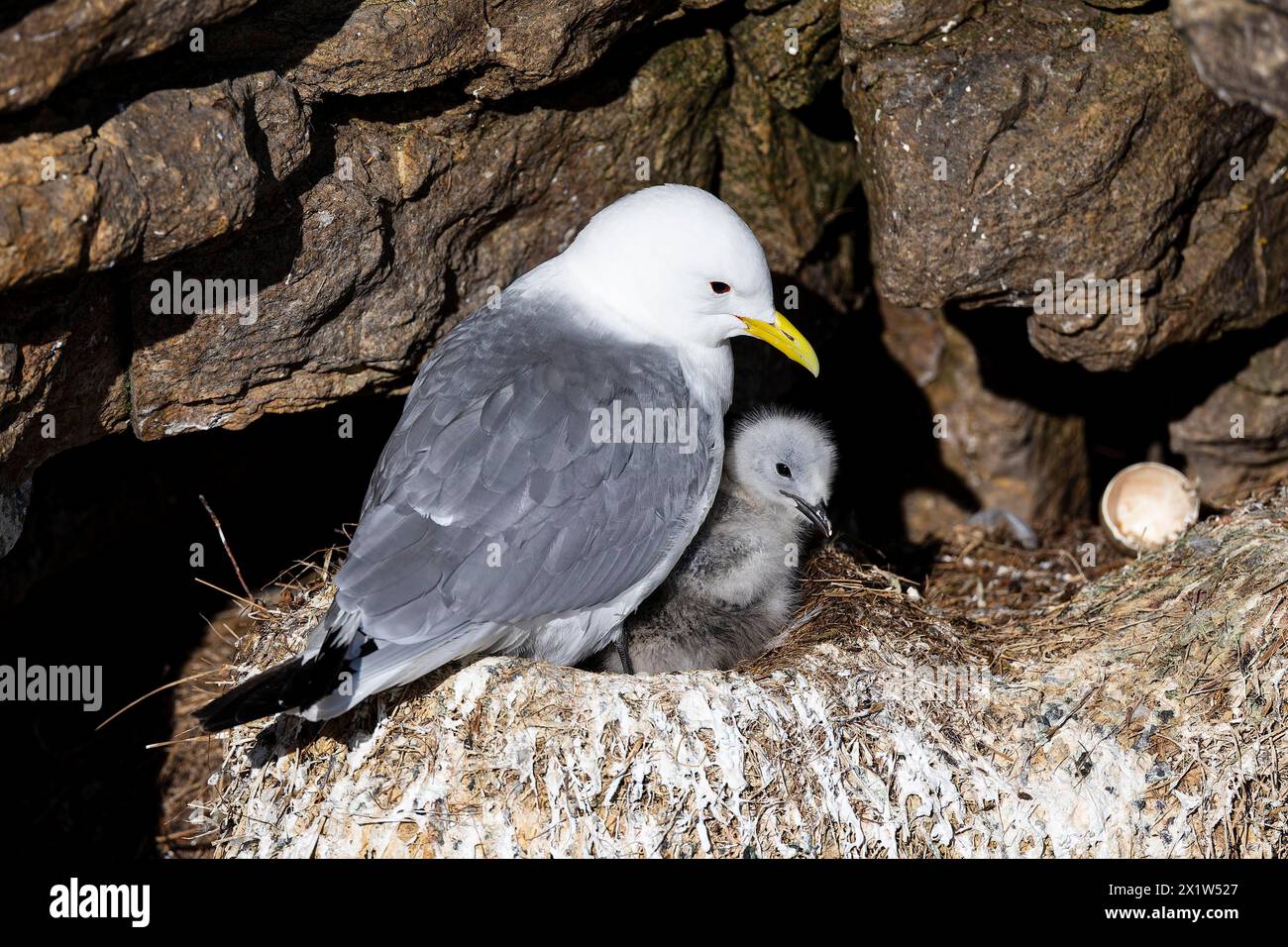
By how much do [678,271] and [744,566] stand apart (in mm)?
926

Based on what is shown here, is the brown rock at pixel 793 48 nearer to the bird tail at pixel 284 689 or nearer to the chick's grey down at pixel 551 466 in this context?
the chick's grey down at pixel 551 466

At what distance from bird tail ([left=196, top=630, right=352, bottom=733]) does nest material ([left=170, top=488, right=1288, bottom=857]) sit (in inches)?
14.1

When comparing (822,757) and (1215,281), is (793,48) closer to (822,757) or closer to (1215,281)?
(1215,281)

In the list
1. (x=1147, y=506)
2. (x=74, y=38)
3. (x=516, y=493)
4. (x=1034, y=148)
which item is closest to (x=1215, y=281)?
(x=1034, y=148)

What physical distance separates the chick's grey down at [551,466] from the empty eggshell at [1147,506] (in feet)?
5.80

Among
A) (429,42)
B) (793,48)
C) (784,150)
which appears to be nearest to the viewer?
(429,42)

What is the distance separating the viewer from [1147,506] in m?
4.75

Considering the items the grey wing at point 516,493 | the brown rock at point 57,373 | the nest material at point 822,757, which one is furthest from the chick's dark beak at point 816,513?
the brown rock at point 57,373

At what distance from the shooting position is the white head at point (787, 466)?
3.94 metres

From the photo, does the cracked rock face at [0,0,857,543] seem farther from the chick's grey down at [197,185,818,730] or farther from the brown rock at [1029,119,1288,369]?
the brown rock at [1029,119,1288,369]

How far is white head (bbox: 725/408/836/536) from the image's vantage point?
3.94m

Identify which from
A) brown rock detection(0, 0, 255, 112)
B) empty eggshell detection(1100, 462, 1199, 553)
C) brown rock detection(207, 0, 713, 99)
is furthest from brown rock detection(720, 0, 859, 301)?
brown rock detection(0, 0, 255, 112)

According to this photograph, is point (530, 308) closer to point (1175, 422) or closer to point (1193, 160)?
point (1193, 160)
